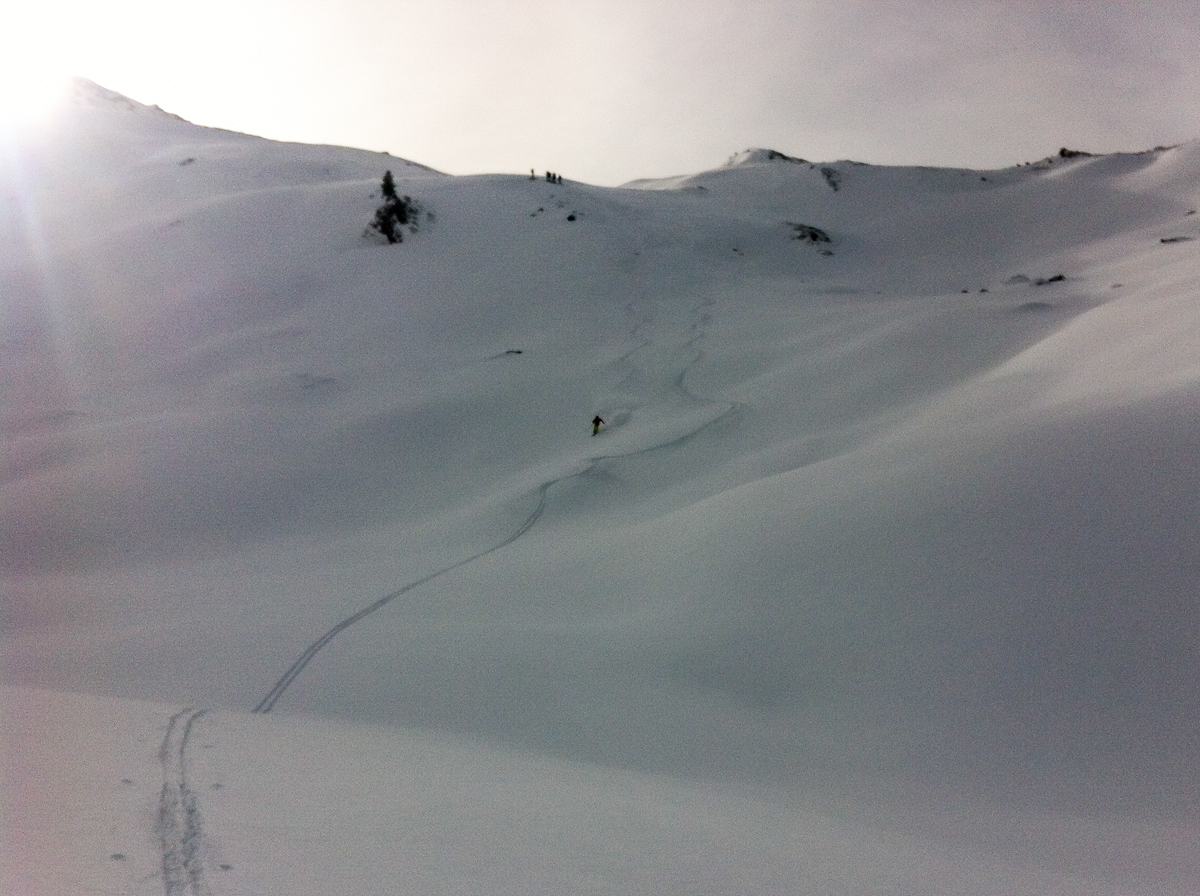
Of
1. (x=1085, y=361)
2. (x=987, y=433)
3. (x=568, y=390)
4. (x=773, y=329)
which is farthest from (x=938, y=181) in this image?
(x=987, y=433)

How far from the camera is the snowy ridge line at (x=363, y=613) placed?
217 inches

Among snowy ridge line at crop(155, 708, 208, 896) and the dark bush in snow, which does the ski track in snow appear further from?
the dark bush in snow

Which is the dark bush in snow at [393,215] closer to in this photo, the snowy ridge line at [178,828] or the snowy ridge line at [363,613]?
the snowy ridge line at [363,613]

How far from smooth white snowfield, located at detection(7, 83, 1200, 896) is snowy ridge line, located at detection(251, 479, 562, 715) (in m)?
0.06

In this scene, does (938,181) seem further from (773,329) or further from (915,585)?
(915,585)

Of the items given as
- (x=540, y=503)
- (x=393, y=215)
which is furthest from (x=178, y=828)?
(x=393, y=215)

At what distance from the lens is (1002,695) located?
181 inches

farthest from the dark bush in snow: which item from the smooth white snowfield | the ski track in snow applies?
the ski track in snow

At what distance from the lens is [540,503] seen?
1011 centimetres

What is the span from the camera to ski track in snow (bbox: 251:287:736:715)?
231 inches

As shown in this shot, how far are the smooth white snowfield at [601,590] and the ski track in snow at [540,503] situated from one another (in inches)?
2.7

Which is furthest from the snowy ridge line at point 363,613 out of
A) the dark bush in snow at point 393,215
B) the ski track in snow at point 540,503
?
the dark bush in snow at point 393,215

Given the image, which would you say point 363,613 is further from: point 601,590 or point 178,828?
point 178,828

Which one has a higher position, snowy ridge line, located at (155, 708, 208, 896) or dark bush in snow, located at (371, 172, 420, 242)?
dark bush in snow, located at (371, 172, 420, 242)
